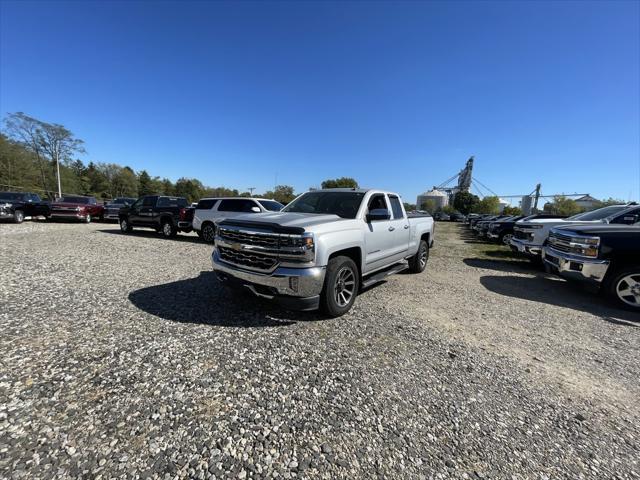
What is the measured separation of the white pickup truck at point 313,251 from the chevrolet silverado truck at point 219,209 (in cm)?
551

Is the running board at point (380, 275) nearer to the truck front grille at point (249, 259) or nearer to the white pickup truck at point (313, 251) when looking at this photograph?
the white pickup truck at point (313, 251)

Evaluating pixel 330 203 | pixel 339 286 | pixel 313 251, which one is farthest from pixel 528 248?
pixel 313 251

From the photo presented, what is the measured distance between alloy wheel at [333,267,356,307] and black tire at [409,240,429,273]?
3233 mm

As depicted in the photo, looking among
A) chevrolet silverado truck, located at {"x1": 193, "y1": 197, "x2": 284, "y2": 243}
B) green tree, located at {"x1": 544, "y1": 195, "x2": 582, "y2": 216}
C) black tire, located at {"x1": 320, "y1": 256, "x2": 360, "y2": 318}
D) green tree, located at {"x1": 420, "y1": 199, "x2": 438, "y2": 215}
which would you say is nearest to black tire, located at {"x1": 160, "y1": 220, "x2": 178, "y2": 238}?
chevrolet silverado truck, located at {"x1": 193, "y1": 197, "x2": 284, "y2": 243}

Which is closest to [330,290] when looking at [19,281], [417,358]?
[417,358]

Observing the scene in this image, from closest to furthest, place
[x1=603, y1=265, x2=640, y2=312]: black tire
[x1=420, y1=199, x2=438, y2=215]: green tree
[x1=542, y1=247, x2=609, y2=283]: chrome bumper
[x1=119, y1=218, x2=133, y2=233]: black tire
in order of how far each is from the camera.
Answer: [x1=603, y1=265, x2=640, y2=312]: black tire
[x1=542, y1=247, x2=609, y2=283]: chrome bumper
[x1=119, y1=218, x2=133, y2=233]: black tire
[x1=420, y1=199, x2=438, y2=215]: green tree

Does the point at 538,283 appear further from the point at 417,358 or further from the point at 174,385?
the point at 174,385

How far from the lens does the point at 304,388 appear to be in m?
2.62

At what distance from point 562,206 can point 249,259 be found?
54.2 metres

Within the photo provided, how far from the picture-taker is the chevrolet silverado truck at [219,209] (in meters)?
10.7

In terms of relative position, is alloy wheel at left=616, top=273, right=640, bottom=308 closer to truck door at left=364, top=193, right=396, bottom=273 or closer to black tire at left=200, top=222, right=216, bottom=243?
truck door at left=364, top=193, right=396, bottom=273

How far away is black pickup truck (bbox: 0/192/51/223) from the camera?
14.4 meters

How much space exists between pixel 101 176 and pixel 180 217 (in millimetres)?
76162

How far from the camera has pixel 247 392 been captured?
2523 millimetres
